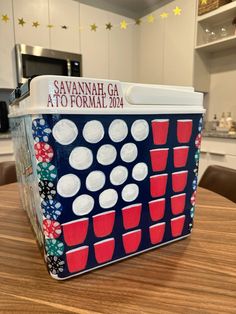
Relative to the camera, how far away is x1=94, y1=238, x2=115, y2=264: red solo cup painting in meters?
0.36

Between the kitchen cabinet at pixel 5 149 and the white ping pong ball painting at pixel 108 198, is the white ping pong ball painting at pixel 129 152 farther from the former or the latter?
the kitchen cabinet at pixel 5 149

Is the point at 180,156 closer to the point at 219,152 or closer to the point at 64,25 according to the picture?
the point at 219,152

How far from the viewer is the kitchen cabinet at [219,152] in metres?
2.00

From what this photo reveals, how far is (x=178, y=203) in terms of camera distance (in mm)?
430

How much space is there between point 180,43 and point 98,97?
258cm

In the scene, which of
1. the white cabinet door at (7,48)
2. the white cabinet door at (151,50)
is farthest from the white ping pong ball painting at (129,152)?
the white cabinet door at (151,50)

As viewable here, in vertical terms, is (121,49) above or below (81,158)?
above

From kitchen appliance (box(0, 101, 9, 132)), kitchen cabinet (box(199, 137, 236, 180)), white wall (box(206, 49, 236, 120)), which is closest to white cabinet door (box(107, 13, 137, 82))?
white wall (box(206, 49, 236, 120))

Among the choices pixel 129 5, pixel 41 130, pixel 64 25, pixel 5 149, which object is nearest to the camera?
pixel 41 130

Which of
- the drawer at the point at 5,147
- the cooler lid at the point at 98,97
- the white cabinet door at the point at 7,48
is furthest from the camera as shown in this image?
the white cabinet door at the point at 7,48

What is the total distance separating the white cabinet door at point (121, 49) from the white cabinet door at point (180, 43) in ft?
1.54

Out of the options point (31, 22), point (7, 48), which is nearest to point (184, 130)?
point (7, 48)

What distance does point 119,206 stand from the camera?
0.36m

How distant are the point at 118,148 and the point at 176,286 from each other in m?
0.21
